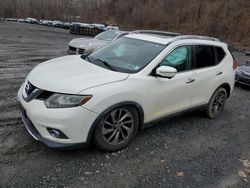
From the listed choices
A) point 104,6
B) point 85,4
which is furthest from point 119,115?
point 85,4

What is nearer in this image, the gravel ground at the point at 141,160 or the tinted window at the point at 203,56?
the gravel ground at the point at 141,160

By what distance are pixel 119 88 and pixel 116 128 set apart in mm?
591

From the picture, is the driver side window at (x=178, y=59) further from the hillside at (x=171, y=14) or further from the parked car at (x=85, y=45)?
the hillside at (x=171, y=14)

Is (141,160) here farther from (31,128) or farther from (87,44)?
(87,44)

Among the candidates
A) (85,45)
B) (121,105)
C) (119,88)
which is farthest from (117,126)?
(85,45)

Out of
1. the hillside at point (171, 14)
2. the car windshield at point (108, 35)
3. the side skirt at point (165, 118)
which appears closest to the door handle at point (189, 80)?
the side skirt at point (165, 118)

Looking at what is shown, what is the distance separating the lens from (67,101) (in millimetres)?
3049

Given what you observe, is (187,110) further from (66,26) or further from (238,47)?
(66,26)

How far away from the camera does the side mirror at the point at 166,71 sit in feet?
11.8

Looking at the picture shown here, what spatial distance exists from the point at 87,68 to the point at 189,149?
2.02m

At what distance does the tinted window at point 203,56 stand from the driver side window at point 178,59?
0.22m

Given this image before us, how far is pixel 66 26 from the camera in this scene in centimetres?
4803

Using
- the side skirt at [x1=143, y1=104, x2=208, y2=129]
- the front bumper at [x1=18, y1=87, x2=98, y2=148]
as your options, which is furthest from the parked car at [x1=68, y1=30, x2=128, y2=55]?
the front bumper at [x1=18, y1=87, x2=98, y2=148]

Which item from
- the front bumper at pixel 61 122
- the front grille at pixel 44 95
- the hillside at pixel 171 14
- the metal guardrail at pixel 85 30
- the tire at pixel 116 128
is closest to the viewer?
the front bumper at pixel 61 122
